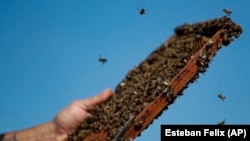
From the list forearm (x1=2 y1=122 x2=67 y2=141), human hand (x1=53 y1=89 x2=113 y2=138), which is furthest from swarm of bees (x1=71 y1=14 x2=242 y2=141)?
forearm (x1=2 y1=122 x2=67 y2=141)

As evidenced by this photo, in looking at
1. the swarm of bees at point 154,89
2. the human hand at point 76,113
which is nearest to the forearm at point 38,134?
the human hand at point 76,113

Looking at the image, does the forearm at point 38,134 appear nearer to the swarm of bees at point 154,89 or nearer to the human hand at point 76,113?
the human hand at point 76,113

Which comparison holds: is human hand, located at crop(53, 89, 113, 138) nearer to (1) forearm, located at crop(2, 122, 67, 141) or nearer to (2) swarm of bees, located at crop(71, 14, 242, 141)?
(1) forearm, located at crop(2, 122, 67, 141)

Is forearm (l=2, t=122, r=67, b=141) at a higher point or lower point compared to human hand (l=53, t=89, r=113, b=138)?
lower

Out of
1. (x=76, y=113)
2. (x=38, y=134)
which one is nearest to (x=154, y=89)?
(x=76, y=113)

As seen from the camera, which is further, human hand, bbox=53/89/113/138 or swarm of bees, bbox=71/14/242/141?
human hand, bbox=53/89/113/138
